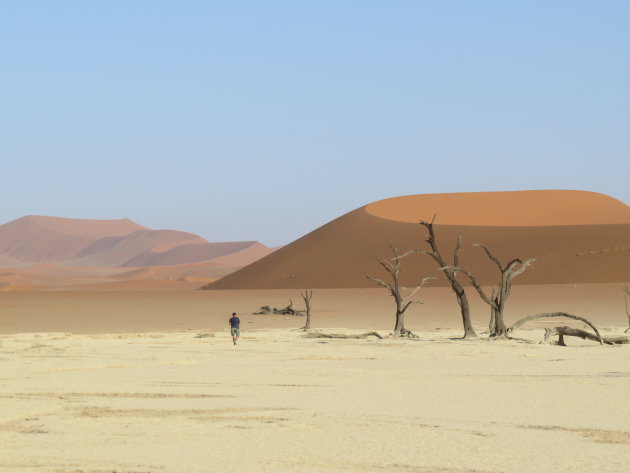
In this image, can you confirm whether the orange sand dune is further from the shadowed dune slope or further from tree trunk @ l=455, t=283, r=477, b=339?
tree trunk @ l=455, t=283, r=477, b=339

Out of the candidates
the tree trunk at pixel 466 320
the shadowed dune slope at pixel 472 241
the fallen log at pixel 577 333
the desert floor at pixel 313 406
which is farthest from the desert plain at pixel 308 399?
the shadowed dune slope at pixel 472 241

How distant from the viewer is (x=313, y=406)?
40.5ft

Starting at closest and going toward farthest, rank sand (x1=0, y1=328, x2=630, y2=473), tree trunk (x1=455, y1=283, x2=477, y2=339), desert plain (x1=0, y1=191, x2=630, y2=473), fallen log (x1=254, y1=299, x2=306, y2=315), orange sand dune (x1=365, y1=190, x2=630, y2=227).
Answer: sand (x1=0, y1=328, x2=630, y2=473) < desert plain (x1=0, y1=191, x2=630, y2=473) < tree trunk (x1=455, y1=283, x2=477, y2=339) < fallen log (x1=254, y1=299, x2=306, y2=315) < orange sand dune (x1=365, y1=190, x2=630, y2=227)

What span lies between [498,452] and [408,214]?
322 ft

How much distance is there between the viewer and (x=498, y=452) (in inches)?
354

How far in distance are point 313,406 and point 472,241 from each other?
80278 millimetres

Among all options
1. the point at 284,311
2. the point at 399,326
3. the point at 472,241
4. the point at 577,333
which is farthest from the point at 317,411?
the point at 472,241

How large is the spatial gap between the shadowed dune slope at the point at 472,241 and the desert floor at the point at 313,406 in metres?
51.6

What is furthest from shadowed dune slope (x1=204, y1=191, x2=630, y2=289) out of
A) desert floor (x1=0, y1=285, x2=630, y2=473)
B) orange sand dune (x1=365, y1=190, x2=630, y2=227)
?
desert floor (x1=0, y1=285, x2=630, y2=473)

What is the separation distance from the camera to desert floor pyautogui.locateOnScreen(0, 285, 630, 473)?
8.77 m

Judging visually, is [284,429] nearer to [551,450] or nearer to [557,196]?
[551,450]

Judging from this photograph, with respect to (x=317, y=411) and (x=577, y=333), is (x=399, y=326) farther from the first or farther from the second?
(x=317, y=411)

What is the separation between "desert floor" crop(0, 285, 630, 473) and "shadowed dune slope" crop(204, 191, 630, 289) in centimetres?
5163

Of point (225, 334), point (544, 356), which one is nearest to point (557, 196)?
point (225, 334)
